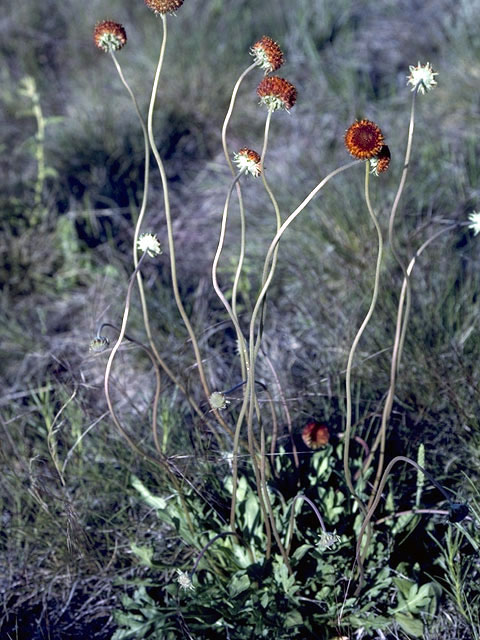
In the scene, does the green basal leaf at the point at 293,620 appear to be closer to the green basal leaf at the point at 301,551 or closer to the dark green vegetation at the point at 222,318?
the dark green vegetation at the point at 222,318

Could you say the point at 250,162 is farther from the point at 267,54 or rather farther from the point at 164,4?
the point at 164,4

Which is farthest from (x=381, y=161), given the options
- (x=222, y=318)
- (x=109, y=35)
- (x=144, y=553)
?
(x=222, y=318)

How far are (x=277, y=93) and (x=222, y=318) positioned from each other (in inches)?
63.6

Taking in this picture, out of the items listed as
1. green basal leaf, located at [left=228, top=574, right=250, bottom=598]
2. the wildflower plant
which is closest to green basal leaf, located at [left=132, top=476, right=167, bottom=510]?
the wildflower plant

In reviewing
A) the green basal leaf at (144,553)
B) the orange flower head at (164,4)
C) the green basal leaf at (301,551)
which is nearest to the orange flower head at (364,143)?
the orange flower head at (164,4)

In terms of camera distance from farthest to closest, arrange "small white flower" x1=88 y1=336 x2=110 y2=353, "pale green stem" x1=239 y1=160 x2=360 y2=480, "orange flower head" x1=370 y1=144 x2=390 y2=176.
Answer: "small white flower" x1=88 y1=336 x2=110 y2=353 → "orange flower head" x1=370 y1=144 x2=390 y2=176 → "pale green stem" x1=239 y1=160 x2=360 y2=480

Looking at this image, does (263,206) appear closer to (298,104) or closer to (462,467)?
(298,104)

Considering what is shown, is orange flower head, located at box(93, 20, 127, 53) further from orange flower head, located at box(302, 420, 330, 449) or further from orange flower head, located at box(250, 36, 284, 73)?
orange flower head, located at box(302, 420, 330, 449)

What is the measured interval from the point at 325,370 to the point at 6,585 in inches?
50.8

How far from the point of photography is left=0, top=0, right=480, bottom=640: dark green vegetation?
199 cm

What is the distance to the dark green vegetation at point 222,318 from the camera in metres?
1.99

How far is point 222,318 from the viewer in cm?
311

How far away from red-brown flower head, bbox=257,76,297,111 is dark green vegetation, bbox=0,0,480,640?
0.71m

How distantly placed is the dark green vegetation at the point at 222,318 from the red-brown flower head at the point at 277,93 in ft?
2.34
